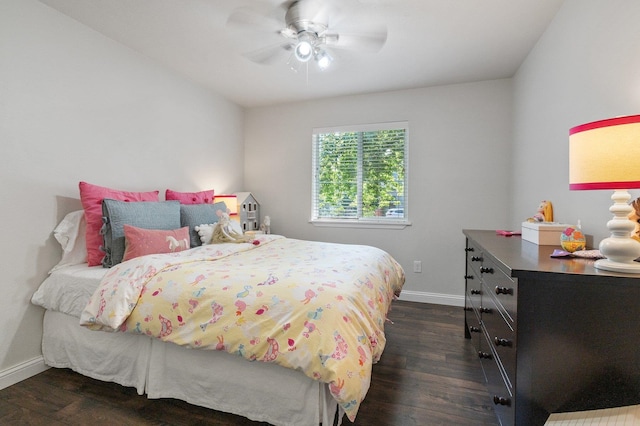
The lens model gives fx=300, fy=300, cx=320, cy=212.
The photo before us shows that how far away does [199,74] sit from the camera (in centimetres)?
313

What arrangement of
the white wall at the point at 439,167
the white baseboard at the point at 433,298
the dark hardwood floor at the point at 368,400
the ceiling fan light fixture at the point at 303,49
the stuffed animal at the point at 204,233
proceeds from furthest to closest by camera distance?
1. the white baseboard at the point at 433,298
2. the white wall at the point at 439,167
3. the stuffed animal at the point at 204,233
4. the ceiling fan light fixture at the point at 303,49
5. the dark hardwood floor at the point at 368,400

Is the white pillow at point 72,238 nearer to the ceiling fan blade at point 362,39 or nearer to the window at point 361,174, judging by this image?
the ceiling fan blade at point 362,39

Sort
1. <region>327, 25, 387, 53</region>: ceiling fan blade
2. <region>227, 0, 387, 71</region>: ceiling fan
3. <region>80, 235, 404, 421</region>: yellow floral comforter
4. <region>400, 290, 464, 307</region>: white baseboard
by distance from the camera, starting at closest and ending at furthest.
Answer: <region>80, 235, 404, 421</region>: yellow floral comforter < <region>227, 0, 387, 71</region>: ceiling fan < <region>327, 25, 387, 53</region>: ceiling fan blade < <region>400, 290, 464, 307</region>: white baseboard

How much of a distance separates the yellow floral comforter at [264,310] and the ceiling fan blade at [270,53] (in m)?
1.74

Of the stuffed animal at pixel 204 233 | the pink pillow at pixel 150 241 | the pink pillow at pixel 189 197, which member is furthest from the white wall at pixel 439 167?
the pink pillow at pixel 150 241

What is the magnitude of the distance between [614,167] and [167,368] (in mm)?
2222

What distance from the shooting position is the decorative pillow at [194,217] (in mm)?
2652

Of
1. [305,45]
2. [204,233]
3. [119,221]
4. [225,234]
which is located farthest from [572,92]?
[119,221]

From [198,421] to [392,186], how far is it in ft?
9.53

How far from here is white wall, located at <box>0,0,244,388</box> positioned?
1877mm

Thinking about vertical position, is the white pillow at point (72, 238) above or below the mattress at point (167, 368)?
above

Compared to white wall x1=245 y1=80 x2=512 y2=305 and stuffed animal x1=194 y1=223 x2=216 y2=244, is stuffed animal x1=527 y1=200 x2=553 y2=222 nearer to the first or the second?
white wall x1=245 y1=80 x2=512 y2=305

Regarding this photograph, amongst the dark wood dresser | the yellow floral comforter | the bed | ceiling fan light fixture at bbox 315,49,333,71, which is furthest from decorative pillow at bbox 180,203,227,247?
the dark wood dresser

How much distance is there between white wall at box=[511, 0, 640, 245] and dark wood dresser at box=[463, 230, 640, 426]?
2.09 feet
